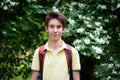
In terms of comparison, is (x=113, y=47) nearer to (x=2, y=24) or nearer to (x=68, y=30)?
(x=68, y=30)

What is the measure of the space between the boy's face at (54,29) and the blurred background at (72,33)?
4.12 ft

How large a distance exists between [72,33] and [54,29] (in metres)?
1.57

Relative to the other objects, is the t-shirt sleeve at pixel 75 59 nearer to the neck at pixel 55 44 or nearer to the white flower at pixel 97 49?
A: the neck at pixel 55 44

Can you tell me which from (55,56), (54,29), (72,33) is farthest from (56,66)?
(72,33)

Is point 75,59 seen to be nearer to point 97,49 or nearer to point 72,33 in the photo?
point 97,49

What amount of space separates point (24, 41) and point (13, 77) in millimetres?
716

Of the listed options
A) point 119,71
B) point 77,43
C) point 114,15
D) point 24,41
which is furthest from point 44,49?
point 24,41

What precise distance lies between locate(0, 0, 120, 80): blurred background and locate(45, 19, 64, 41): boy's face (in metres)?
1.26

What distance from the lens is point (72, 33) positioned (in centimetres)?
421

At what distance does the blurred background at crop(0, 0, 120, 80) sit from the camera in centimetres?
412

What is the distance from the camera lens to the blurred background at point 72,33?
4117mm

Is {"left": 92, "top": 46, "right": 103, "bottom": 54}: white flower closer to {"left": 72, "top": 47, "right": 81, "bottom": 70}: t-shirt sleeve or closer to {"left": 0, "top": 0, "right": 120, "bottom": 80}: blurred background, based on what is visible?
{"left": 0, "top": 0, "right": 120, "bottom": 80}: blurred background

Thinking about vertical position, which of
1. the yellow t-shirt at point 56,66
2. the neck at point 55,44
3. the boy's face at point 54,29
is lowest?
the yellow t-shirt at point 56,66

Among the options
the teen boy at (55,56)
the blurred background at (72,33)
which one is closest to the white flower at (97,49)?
the blurred background at (72,33)
